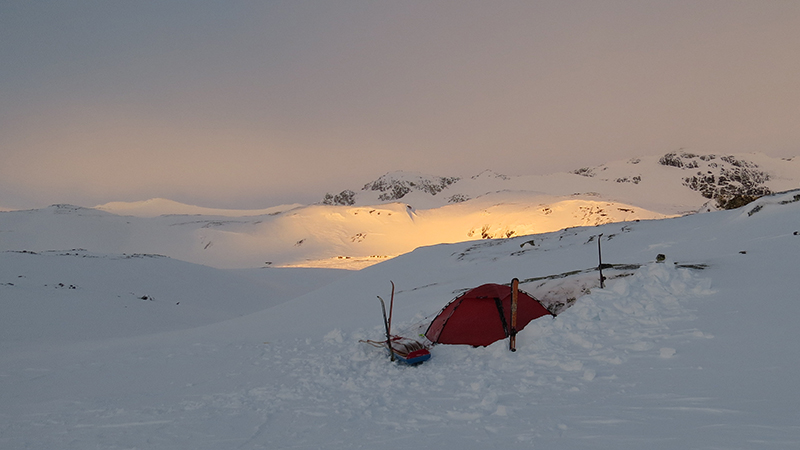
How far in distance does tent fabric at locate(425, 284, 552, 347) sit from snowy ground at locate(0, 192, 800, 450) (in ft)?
1.68

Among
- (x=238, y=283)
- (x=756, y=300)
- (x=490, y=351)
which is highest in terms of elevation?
(x=756, y=300)

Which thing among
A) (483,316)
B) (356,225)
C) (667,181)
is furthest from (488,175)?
(483,316)

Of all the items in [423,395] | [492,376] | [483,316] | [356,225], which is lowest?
[423,395]

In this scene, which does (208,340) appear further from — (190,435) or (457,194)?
(457,194)

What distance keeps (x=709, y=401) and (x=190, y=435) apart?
5.87 m

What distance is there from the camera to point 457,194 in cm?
12488

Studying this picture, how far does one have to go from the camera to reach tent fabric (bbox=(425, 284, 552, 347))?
791 centimetres

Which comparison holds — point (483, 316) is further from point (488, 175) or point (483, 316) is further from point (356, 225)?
point (488, 175)

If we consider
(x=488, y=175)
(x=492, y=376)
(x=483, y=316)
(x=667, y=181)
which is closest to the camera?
(x=492, y=376)

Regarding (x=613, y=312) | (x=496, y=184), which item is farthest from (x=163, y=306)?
(x=496, y=184)

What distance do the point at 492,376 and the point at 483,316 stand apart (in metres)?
2.00

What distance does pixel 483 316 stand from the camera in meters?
8.12

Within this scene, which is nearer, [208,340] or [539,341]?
[539,341]

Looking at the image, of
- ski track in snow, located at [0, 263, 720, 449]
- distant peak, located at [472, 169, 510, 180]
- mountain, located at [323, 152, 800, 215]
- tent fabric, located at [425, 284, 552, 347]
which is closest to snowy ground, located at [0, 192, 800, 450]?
ski track in snow, located at [0, 263, 720, 449]
